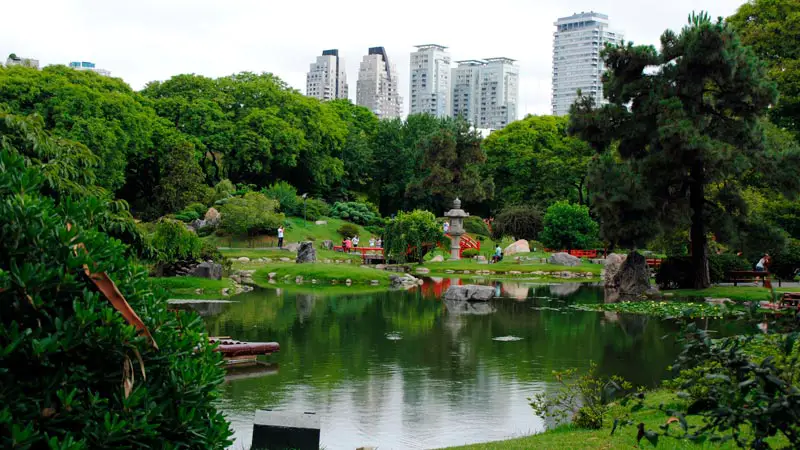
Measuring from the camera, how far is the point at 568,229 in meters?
44.8

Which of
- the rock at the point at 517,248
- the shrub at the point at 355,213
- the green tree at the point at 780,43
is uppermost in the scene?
the green tree at the point at 780,43

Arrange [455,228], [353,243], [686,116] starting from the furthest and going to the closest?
[353,243]
[455,228]
[686,116]

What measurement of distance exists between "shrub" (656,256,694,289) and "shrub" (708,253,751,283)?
1.14 metres

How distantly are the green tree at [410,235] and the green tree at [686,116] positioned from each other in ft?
44.4

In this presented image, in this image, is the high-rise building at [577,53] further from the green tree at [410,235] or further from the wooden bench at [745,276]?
the wooden bench at [745,276]

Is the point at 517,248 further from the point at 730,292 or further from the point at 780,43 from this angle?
the point at 730,292

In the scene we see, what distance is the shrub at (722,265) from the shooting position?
2955cm

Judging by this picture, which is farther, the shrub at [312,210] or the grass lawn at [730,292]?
the shrub at [312,210]

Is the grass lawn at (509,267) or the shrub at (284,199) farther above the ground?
the shrub at (284,199)

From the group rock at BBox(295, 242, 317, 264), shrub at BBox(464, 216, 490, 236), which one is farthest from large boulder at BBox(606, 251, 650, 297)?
shrub at BBox(464, 216, 490, 236)

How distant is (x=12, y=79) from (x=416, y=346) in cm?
3398

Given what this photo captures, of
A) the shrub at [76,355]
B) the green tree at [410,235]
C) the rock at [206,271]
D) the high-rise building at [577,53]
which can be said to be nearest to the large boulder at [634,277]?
the green tree at [410,235]

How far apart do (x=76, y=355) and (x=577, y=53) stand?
164 meters

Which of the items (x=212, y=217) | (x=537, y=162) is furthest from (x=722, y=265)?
(x=212, y=217)
